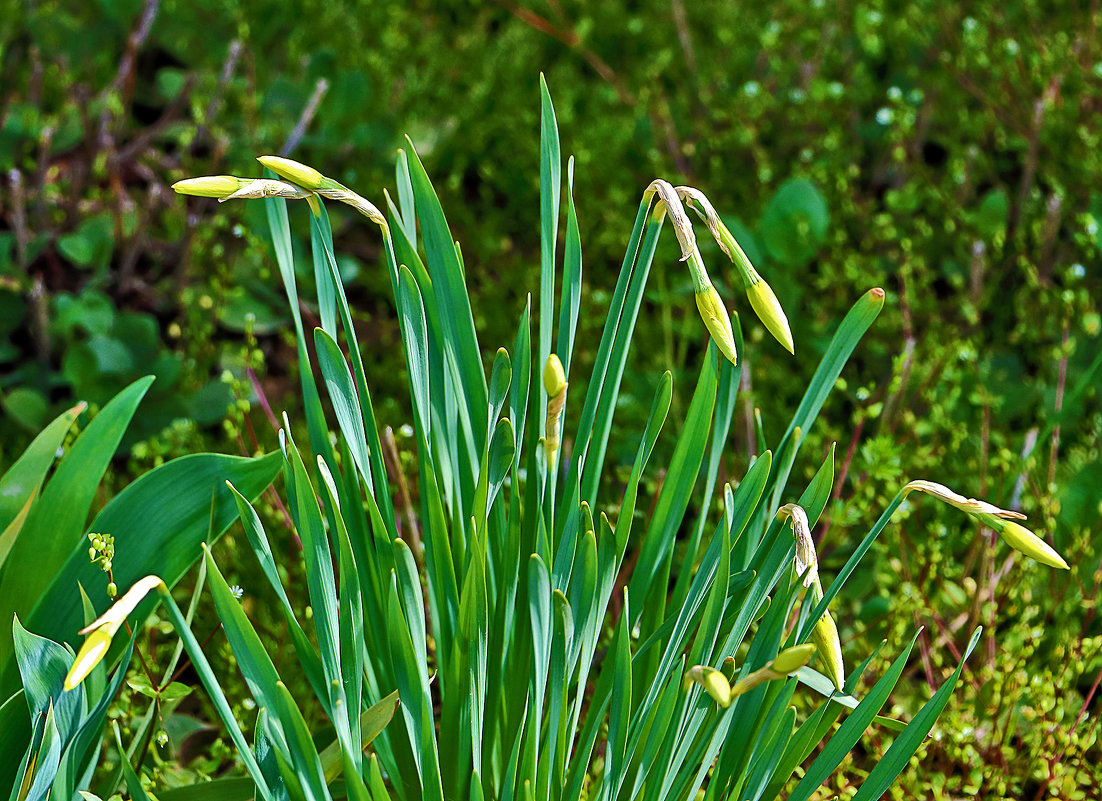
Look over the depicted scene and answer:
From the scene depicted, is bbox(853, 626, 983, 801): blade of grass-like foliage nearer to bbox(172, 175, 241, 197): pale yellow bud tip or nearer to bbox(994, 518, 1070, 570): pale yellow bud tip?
bbox(994, 518, 1070, 570): pale yellow bud tip

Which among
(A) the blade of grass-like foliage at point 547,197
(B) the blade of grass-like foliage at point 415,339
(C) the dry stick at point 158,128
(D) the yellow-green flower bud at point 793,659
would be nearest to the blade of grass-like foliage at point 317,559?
(B) the blade of grass-like foliage at point 415,339

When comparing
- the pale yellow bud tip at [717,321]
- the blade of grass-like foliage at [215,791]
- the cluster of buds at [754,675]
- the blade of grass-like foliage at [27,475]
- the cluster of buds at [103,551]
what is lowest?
the blade of grass-like foliage at [215,791]

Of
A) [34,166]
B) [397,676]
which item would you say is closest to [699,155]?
[34,166]

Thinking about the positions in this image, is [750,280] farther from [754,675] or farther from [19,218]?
[19,218]

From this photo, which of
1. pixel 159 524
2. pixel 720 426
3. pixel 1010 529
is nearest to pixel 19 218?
pixel 159 524

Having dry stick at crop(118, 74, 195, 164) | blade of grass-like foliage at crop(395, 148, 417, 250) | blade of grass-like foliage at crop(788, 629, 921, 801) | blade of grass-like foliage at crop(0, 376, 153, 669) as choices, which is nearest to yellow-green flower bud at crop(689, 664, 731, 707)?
blade of grass-like foliage at crop(788, 629, 921, 801)

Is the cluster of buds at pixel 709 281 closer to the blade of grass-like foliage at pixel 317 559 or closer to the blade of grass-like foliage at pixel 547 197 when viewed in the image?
the blade of grass-like foliage at pixel 547 197
